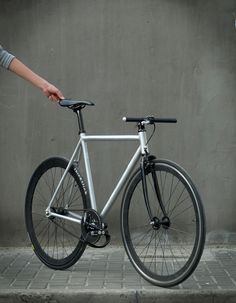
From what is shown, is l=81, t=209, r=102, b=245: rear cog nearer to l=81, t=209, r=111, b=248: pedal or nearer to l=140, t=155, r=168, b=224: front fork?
l=81, t=209, r=111, b=248: pedal

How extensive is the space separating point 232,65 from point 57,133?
1792 millimetres

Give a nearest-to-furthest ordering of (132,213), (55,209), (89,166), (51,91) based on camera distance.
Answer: (51,91), (89,166), (55,209), (132,213)

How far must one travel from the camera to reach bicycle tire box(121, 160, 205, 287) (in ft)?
15.5

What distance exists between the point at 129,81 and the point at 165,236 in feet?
5.57

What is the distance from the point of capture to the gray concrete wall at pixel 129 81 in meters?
6.18

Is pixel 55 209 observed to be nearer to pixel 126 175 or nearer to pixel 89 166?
pixel 89 166

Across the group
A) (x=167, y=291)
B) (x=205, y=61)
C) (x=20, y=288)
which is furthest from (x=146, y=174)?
(x=205, y=61)

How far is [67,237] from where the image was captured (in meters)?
6.19

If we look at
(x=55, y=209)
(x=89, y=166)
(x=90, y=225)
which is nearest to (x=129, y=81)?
(x=89, y=166)

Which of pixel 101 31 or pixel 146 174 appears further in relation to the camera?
pixel 101 31

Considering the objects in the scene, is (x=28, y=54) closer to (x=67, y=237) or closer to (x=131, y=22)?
(x=131, y=22)

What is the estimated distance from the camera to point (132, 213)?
244 inches

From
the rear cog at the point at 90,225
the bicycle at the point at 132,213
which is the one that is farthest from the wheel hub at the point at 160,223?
the rear cog at the point at 90,225

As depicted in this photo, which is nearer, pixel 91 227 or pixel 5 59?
pixel 5 59
